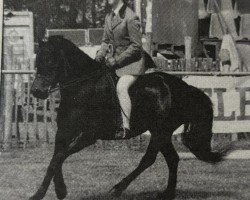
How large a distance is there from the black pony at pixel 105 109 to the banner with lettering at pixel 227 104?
11.9ft

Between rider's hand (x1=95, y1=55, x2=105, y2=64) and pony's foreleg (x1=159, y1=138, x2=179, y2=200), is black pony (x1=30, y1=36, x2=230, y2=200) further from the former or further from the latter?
rider's hand (x1=95, y1=55, x2=105, y2=64)

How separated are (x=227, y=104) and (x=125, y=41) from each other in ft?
13.9

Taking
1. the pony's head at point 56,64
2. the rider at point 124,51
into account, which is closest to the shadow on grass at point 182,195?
the rider at point 124,51

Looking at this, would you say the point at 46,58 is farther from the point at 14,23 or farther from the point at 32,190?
the point at 14,23

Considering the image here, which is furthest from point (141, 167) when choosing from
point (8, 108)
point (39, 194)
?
point (8, 108)

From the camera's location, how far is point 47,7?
37.2ft

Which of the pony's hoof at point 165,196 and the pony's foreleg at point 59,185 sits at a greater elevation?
the pony's foreleg at point 59,185

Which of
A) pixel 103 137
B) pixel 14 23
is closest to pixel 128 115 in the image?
pixel 103 137

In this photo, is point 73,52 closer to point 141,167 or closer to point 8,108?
point 141,167

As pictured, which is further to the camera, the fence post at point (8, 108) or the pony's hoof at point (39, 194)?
the fence post at point (8, 108)

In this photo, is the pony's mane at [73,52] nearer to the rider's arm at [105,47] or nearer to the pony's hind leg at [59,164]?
the rider's arm at [105,47]

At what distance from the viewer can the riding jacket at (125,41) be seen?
6.57 m

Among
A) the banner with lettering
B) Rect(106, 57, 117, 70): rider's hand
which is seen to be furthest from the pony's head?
the banner with lettering

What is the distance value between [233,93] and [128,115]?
4363 mm
